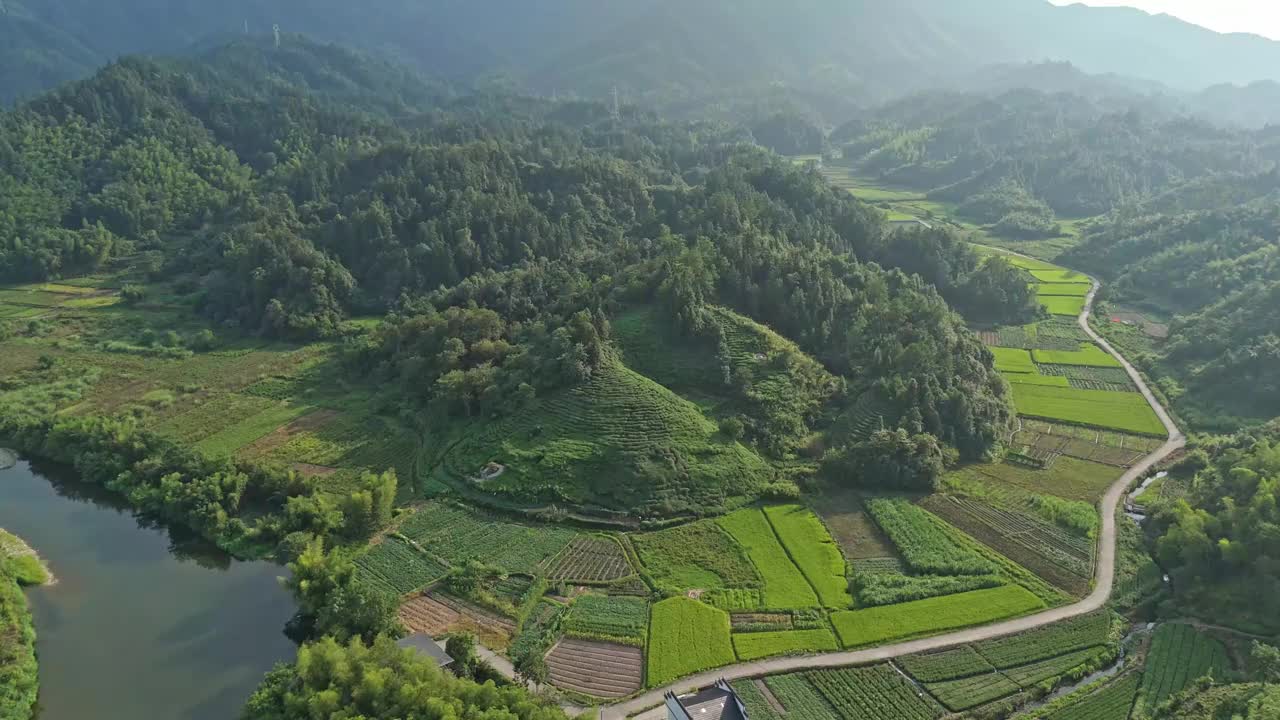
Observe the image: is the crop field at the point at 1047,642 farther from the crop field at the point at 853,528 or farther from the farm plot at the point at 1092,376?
the farm plot at the point at 1092,376

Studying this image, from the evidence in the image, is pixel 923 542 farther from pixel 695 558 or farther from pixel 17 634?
pixel 17 634

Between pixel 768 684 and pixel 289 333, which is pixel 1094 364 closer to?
pixel 768 684

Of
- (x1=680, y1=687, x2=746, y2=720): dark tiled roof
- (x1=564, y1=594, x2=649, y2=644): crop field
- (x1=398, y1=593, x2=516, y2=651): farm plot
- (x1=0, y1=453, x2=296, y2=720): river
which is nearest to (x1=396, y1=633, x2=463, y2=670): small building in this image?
(x1=398, y1=593, x2=516, y2=651): farm plot

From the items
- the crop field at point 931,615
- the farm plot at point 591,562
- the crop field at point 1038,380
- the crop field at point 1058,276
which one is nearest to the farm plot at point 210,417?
the farm plot at point 591,562

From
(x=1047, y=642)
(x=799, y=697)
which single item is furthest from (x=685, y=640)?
(x=1047, y=642)

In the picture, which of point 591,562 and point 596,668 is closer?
point 596,668

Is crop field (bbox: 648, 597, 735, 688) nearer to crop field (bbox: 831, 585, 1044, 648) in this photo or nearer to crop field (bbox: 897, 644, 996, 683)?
crop field (bbox: 831, 585, 1044, 648)
